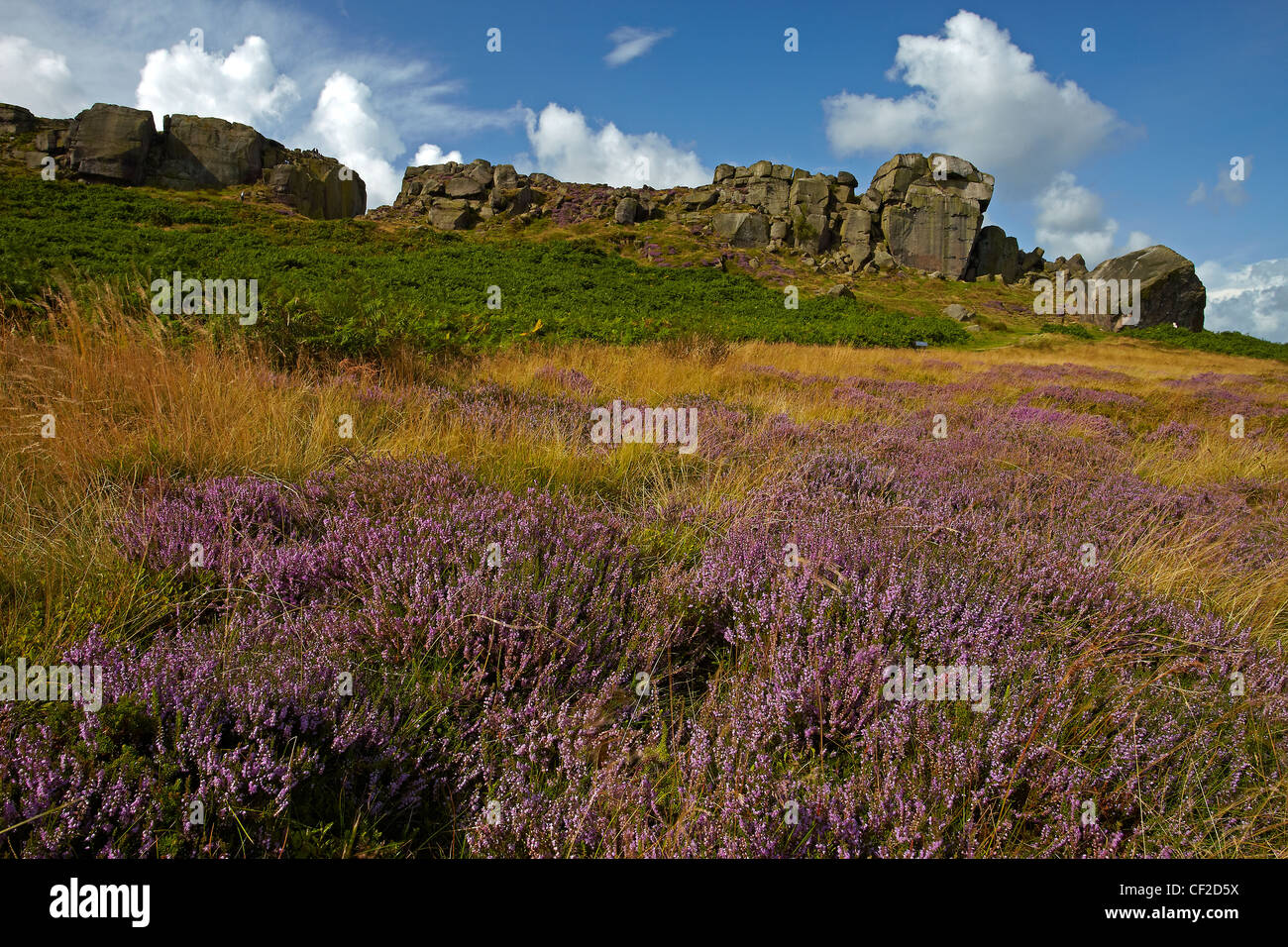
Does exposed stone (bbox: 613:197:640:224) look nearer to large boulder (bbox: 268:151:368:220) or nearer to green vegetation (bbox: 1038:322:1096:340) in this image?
large boulder (bbox: 268:151:368:220)

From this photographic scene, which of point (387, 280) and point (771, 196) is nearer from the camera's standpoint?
point (387, 280)

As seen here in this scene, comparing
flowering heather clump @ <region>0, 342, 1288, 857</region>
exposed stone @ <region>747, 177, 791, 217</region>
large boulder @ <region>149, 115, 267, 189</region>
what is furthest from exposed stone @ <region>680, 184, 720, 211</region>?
flowering heather clump @ <region>0, 342, 1288, 857</region>

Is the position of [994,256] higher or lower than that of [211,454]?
higher

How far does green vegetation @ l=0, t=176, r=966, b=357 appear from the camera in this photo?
6.34 metres

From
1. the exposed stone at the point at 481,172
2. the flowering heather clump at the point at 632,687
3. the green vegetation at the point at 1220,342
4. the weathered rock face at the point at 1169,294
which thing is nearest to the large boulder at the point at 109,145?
the exposed stone at the point at 481,172

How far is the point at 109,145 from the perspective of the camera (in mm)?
44344

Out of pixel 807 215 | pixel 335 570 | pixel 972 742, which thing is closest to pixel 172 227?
pixel 335 570

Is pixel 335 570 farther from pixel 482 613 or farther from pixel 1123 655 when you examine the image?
pixel 1123 655

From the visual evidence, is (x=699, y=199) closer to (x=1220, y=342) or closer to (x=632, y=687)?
(x=1220, y=342)

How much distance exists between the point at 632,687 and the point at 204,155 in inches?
2700

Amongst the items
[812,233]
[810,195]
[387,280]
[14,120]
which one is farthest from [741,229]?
[14,120]

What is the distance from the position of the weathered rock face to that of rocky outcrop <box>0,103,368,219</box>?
4999cm
